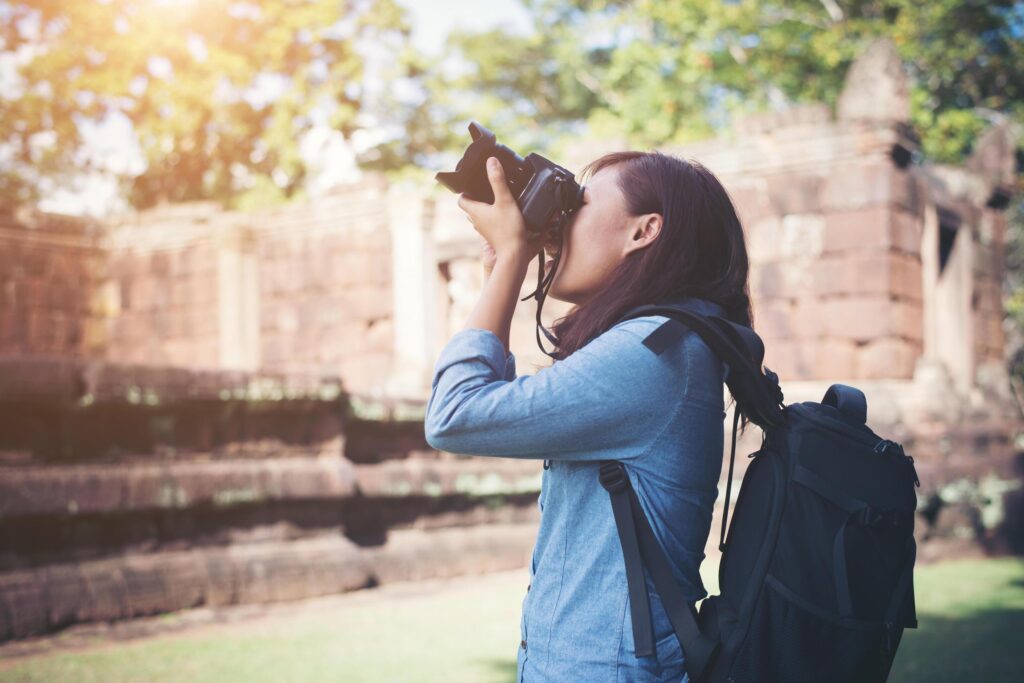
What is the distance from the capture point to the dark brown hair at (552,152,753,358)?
5.53 feet

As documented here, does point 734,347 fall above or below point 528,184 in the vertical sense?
below

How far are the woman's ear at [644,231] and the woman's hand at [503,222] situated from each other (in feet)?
0.46

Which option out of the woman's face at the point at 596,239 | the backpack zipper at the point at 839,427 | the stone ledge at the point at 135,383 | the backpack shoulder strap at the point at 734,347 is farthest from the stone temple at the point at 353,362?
the backpack zipper at the point at 839,427

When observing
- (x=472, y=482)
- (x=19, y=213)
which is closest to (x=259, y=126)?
(x=19, y=213)

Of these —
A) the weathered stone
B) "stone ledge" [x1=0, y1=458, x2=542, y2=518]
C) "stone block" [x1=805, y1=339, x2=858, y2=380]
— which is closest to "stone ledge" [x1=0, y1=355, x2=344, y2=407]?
"stone ledge" [x1=0, y1=458, x2=542, y2=518]

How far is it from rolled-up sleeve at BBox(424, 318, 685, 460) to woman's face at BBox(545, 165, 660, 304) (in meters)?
0.16

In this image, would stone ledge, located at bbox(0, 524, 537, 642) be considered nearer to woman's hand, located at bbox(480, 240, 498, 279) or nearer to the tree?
woman's hand, located at bbox(480, 240, 498, 279)

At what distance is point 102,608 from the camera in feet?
15.3

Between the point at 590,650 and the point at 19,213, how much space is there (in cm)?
1555

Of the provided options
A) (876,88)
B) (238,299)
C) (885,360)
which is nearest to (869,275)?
(885,360)

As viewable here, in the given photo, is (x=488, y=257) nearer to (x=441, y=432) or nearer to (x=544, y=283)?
(x=544, y=283)

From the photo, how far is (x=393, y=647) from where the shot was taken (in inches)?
183

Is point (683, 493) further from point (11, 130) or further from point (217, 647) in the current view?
point (11, 130)

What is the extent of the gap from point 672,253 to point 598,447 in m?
0.33
